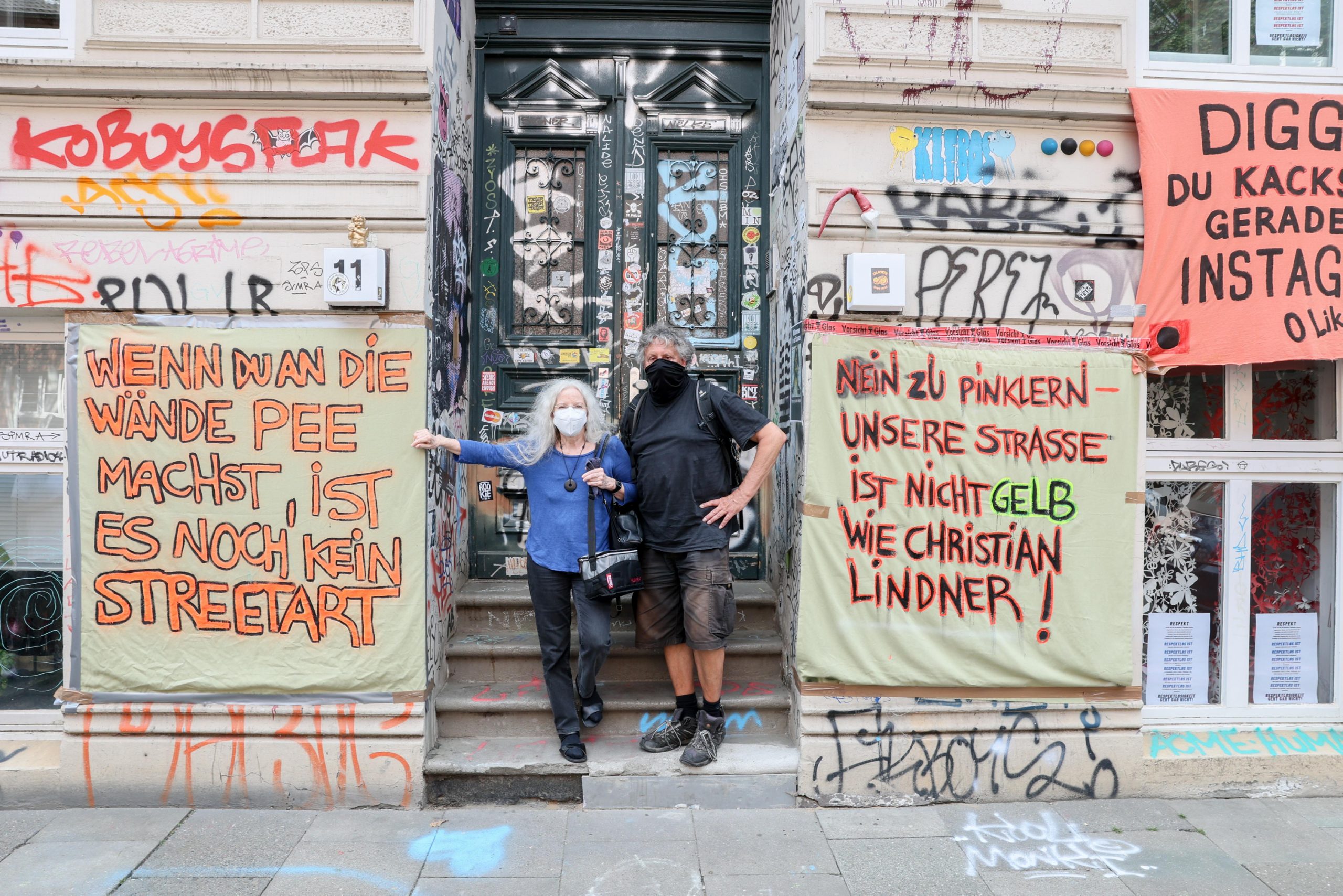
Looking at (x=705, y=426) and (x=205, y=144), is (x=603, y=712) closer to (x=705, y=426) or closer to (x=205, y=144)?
(x=705, y=426)

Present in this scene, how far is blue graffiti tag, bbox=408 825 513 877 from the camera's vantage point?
3.71 meters

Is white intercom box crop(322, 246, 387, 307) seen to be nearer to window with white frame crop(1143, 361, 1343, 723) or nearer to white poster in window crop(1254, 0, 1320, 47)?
window with white frame crop(1143, 361, 1343, 723)

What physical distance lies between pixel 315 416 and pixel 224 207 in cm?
116

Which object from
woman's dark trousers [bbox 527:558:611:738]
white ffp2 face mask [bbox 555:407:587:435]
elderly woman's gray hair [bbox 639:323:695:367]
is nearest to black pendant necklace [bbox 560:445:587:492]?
white ffp2 face mask [bbox 555:407:587:435]

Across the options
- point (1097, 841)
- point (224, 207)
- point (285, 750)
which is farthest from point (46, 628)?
point (1097, 841)

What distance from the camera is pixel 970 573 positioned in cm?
443

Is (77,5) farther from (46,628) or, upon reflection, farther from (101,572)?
(46,628)

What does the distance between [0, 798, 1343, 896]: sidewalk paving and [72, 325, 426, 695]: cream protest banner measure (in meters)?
0.69

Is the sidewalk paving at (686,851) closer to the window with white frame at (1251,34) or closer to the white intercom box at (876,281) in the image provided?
the white intercom box at (876,281)

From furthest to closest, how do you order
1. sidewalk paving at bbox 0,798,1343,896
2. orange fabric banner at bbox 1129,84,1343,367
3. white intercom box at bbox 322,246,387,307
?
1. orange fabric banner at bbox 1129,84,1343,367
2. white intercom box at bbox 322,246,387,307
3. sidewalk paving at bbox 0,798,1343,896

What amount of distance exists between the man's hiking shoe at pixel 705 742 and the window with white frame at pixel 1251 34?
434 centimetres

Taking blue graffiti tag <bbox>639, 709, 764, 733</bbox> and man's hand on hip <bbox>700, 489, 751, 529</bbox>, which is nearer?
man's hand on hip <bbox>700, 489, 751, 529</bbox>

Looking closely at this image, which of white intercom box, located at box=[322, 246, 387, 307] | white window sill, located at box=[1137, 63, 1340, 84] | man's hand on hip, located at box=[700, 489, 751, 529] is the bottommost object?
man's hand on hip, located at box=[700, 489, 751, 529]

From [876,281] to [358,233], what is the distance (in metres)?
2.61
